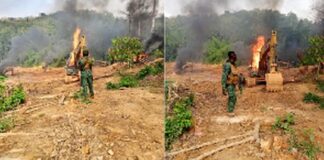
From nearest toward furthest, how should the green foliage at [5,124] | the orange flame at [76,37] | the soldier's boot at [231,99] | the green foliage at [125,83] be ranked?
the green foliage at [5,124], the orange flame at [76,37], the soldier's boot at [231,99], the green foliage at [125,83]

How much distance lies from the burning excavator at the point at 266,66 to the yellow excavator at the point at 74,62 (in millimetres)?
1403

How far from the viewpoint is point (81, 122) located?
14.8 ft

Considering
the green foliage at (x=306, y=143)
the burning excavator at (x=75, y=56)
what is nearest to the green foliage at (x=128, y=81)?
the burning excavator at (x=75, y=56)

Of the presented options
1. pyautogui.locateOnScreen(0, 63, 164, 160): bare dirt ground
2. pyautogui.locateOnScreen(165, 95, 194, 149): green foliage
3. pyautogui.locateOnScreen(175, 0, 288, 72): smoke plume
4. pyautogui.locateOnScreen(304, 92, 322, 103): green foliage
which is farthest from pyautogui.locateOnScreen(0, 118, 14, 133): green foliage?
pyautogui.locateOnScreen(304, 92, 322, 103): green foliage

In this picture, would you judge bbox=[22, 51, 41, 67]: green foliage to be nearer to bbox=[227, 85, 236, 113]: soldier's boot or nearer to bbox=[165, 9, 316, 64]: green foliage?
bbox=[165, 9, 316, 64]: green foliage

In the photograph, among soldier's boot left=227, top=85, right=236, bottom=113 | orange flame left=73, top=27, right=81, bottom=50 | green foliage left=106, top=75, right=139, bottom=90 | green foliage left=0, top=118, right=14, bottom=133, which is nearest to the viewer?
green foliage left=0, top=118, right=14, bottom=133

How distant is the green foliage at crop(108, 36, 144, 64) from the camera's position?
15.1 feet

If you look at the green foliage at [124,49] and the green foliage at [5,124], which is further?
the green foliage at [124,49]

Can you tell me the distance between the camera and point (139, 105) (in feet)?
15.5

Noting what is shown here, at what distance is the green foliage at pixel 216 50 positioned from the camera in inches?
181

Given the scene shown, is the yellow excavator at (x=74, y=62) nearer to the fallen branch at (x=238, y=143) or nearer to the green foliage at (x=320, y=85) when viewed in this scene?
the fallen branch at (x=238, y=143)

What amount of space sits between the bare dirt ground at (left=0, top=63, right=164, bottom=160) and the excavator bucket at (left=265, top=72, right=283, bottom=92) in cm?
91

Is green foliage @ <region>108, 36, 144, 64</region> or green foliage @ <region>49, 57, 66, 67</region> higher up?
green foliage @ <region>108, 36, 144, 64</region>

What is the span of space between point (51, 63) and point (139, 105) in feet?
2.71
